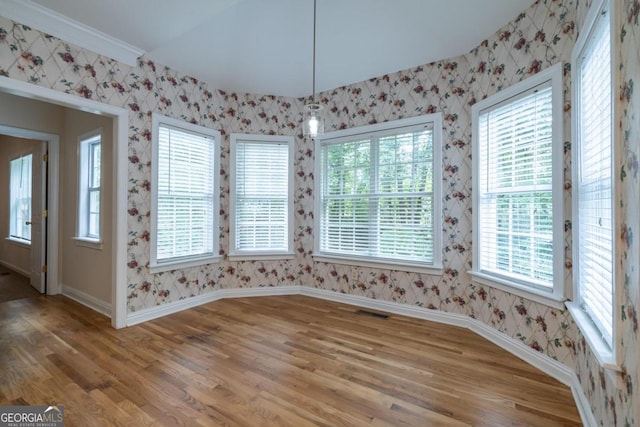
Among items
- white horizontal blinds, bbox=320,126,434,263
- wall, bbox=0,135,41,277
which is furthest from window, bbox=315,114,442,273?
wall, bbox=0,135,41,277

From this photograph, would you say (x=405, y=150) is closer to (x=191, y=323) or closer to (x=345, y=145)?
(x=345, y=145)

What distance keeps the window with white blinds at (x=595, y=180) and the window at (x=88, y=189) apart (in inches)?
196

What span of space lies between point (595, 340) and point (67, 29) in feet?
14.6

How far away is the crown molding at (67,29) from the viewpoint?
2.38 m

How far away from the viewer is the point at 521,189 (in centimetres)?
256

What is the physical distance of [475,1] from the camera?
2447 mm

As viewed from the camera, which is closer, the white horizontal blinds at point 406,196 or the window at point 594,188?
the window at point 594,188

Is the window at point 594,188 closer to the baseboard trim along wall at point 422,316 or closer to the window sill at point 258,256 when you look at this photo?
the baseboard trim along wall at point 422,316

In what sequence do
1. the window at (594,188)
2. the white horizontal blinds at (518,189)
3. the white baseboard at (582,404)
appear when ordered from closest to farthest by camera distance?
the window at (594,188) < the white baseboard at (582,404) < the white horizontal blinds at (518,189)

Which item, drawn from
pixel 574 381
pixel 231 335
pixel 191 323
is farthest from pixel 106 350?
pixel 574 381

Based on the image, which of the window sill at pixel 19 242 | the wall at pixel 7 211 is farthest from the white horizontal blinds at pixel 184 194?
the window sill at pixel 19 242

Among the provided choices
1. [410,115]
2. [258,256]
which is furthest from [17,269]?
[410,115]

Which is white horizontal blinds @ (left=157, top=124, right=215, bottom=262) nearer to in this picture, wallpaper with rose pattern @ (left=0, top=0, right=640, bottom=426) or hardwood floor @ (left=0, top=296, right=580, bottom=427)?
wallpaper with rose pattern @ (left=0, top=0, right=640, bottom=426)

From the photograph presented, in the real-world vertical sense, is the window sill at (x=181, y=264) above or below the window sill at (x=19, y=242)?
below
